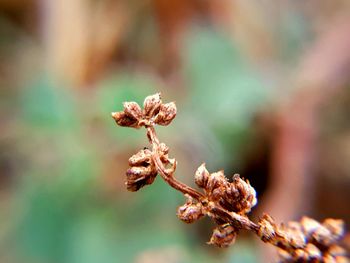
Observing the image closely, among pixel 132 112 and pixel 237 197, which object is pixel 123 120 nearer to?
pixel 132 112

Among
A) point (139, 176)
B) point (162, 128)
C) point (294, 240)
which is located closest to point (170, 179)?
point (139, 176)

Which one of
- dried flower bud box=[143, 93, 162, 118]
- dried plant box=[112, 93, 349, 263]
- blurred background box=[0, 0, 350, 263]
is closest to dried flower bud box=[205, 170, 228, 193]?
dried plant box=[112, 93, 349, 263]

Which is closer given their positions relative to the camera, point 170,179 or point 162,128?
point 170,179


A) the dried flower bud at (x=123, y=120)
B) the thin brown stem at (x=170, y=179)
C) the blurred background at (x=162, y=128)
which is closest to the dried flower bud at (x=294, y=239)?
the thin brown stem at (x=170, y=179)

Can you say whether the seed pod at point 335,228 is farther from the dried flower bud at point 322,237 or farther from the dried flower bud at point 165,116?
the dried flower bud at point 165,116

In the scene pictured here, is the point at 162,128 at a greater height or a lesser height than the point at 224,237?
greater

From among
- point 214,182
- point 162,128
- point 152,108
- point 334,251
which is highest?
point 162,128

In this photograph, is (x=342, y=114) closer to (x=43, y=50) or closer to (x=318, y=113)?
(x=318, y=113)

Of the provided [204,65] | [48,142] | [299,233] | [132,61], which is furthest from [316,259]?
[132,61]
